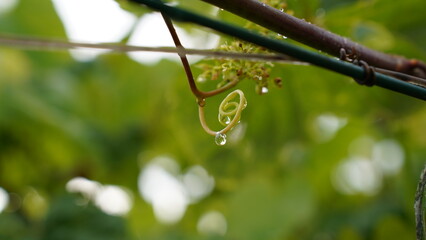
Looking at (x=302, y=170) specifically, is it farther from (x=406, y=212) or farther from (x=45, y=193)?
(x=45, y=193)

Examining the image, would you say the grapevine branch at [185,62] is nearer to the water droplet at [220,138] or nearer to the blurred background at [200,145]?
the water droplet at [220,138]

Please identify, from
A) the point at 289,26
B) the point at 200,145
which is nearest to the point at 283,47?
the point at 289,26

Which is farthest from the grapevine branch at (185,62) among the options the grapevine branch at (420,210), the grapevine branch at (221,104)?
the grapevine branch at (420,210)

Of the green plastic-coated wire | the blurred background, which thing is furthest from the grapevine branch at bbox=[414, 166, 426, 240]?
the blurred background

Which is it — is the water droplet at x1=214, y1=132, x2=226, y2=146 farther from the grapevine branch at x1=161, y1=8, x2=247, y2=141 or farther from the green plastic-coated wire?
the green plastic-coated wire

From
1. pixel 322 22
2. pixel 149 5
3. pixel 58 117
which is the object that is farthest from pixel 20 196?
pixel 149 5

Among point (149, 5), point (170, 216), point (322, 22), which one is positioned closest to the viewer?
point (149, 5)

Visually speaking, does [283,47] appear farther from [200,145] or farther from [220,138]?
[200,145]
